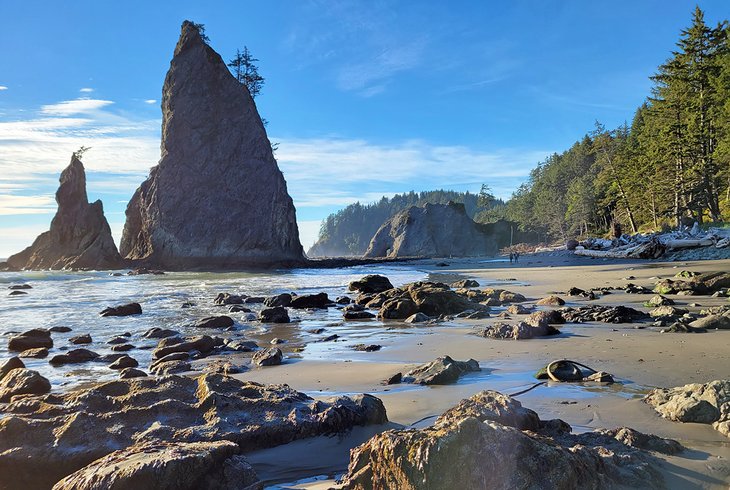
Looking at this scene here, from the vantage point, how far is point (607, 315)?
817 centimetres

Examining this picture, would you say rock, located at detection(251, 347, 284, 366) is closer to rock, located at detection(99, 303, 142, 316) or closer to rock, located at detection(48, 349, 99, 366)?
rock, located at detection(48, 349, 99, 366)

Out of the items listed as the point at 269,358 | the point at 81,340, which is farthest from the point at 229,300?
the point at 269,358

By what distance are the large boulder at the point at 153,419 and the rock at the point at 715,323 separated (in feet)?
18.2

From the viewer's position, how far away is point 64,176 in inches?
2408

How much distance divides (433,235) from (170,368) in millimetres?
94753

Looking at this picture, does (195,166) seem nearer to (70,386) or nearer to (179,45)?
(179,45)

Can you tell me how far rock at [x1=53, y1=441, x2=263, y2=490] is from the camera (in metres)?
2.29

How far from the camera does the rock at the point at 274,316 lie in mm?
11195

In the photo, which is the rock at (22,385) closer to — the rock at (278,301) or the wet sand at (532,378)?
the wet sand at (532,378)

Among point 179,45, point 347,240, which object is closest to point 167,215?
point 179,45

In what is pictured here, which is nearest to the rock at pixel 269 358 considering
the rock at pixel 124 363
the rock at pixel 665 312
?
the rock at pixel 124 363

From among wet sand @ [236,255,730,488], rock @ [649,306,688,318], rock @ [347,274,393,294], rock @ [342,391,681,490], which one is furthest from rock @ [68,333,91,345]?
rock @ [347,274,393,294]

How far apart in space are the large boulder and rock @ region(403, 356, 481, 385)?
1259 millimetres

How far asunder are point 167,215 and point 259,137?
14800mm
